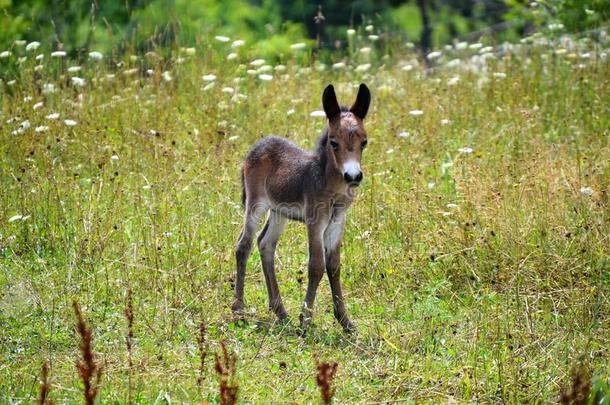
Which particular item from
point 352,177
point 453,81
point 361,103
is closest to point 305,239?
point 361,103

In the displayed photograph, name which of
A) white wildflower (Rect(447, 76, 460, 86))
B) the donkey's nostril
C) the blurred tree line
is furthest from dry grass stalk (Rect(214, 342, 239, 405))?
white wildflower (Rect(447, 76, 460, 86))

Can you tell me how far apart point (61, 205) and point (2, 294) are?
1.54m

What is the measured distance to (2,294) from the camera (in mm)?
7336

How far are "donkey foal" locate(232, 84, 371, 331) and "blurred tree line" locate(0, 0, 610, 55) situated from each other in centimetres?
415

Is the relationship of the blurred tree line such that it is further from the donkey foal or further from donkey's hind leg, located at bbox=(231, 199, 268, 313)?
donkey's hind leg, located at bbox=(231, 199, 268, 313)

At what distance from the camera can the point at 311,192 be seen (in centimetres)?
733

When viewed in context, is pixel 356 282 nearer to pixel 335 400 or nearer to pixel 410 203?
pixel 410 203

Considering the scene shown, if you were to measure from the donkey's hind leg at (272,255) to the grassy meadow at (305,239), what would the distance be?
0.20m

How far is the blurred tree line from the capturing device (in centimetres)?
1362

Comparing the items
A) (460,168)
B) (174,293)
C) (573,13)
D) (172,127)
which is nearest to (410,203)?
(460,168)

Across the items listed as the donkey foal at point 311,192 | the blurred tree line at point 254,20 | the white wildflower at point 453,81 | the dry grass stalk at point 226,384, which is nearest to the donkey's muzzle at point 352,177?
the donkey foal at point 311,192

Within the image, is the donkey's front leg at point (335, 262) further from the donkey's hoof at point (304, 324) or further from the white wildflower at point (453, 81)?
the white wildflower at point (453, 81)

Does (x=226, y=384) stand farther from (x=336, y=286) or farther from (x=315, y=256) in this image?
(x=336, y=286)

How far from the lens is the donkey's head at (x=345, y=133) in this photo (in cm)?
681
